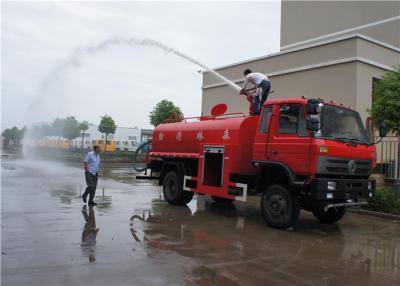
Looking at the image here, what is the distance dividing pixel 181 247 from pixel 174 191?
5287mm

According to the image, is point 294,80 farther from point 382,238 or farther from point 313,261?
point 313,261

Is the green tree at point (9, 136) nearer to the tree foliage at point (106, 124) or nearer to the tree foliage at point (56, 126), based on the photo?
the tree foliage at point (106, 124)

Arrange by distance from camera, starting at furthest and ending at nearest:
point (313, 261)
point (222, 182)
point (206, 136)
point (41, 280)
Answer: point (206, 136), point (222, 182), point (313, 261), point (41, 280)

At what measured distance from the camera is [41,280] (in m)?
5.08

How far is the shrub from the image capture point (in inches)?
430

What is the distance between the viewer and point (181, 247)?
23.1 feet

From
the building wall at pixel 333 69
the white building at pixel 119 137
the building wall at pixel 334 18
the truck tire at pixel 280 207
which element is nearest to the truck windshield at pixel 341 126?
the truck tire at pixel 280 207

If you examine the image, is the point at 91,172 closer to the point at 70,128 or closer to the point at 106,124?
the point at 70,128

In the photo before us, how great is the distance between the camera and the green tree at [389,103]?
11.4 meters

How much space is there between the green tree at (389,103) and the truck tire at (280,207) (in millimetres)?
4616

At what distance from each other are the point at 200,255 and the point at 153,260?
0.82 m

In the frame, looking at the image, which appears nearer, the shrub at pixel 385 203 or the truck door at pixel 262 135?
the truck door at pixel 262 135

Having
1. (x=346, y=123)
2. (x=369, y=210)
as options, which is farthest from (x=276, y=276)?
(x=369, y=210)

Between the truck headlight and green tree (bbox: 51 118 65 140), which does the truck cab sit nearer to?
the truck headlight
